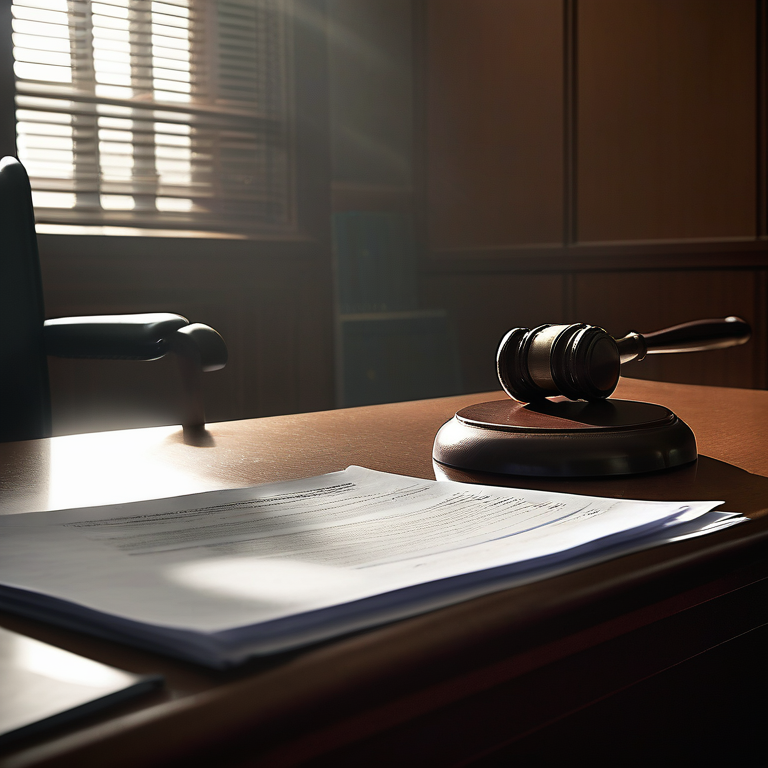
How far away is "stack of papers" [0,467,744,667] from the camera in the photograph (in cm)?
32

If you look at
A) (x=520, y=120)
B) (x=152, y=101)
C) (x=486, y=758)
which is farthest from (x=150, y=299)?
(x=486, y=758)

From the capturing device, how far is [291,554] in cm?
41

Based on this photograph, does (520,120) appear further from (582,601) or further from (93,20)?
(582,601)

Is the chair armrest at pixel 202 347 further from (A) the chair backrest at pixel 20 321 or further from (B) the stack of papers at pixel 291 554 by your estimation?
(B) the stack of papers at pixel 291 554

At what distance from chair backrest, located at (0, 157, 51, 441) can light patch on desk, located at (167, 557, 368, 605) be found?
3.89ft

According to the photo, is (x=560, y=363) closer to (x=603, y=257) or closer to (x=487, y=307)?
(x=603, y=257)

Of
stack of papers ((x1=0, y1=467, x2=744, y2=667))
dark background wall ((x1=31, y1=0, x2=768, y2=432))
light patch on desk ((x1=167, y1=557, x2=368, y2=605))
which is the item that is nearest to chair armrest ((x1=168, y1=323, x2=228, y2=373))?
stack of papers ((x1=0, y1=467, x2=744, y2=667))

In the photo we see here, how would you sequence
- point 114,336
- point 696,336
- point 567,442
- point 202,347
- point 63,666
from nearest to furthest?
point 63,666
point 567,442
point 696,336
point 202,347
point 114,336

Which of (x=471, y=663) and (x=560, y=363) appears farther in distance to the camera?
(x=560, y=363)

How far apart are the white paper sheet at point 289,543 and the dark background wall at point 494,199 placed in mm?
2232

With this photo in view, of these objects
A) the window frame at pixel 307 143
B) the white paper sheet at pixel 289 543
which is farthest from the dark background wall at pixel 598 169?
the white paper sheet at pixel 289 543

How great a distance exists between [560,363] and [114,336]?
29.1 inches

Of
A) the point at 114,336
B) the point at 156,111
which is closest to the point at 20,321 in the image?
the point at 114,336

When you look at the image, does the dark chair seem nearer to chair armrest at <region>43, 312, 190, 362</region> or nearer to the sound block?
chair armrest at <region>43, 312, 190, 362</region>
